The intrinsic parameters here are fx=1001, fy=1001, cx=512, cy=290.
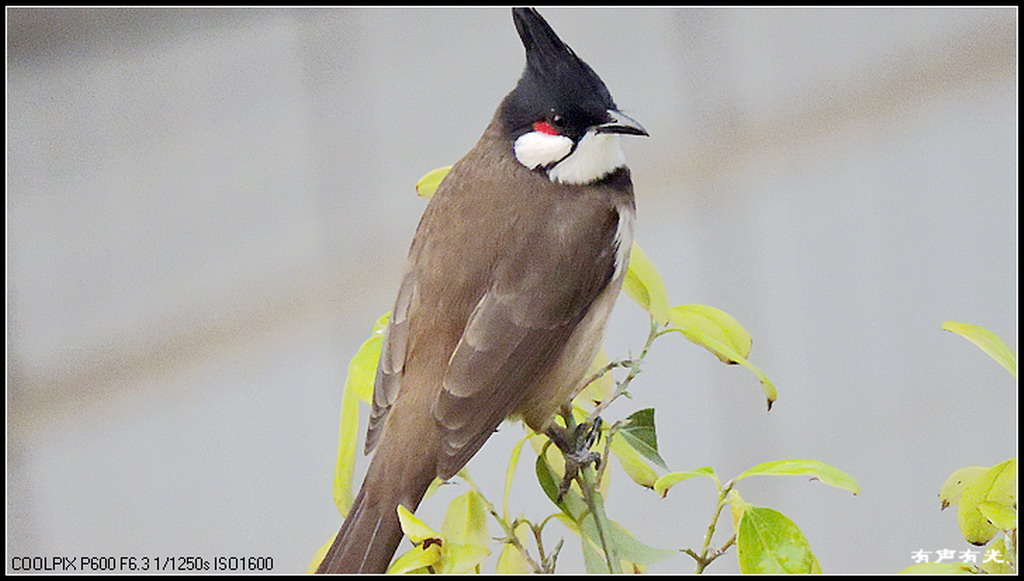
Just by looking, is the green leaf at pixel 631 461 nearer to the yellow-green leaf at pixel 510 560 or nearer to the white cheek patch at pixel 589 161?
the yellow-green leaf at pixel 510 560

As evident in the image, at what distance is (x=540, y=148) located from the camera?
0.77m

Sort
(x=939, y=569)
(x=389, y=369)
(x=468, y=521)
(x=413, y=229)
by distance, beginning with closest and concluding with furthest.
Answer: (x=939, y=569) → (x=468, y=521) → (x=389, y=369) → (x=413, y=229)

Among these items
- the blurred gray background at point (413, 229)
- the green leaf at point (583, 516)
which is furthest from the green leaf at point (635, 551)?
the blurred gray background at point (413, 229)

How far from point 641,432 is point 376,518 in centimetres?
17

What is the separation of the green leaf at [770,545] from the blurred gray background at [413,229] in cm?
146

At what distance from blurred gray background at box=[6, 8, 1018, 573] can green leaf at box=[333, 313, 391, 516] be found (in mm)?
1266

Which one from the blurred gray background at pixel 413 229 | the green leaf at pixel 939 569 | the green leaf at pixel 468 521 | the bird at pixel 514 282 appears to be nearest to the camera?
the green leaf at pixel 939 569

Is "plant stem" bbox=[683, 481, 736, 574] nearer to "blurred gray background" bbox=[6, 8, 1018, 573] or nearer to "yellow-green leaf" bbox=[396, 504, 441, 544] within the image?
"yellow-green leaf" bbox=[396, 504, 441, 544]

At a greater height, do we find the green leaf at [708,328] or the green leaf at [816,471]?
the green leaf at [708,328]

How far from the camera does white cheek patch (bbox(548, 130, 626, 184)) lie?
771 millimetres

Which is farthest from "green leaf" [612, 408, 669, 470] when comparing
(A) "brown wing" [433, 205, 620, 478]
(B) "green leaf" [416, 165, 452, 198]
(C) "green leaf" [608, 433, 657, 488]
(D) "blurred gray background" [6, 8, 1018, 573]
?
(D) "blurred gray background" [6, 8, 1018, 573]

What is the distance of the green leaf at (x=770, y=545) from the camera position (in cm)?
50

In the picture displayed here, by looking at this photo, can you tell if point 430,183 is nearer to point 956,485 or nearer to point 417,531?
point 417,531

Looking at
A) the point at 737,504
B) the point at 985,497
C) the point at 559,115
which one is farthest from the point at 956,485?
the point at 559,115
